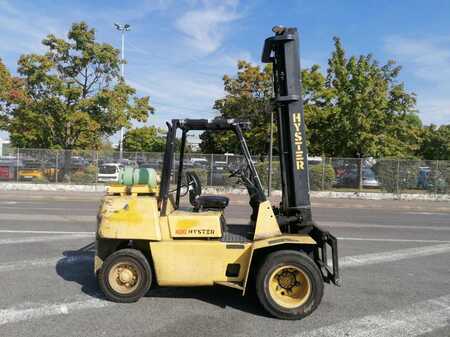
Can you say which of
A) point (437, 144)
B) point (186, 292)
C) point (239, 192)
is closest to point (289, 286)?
point (186, 292)

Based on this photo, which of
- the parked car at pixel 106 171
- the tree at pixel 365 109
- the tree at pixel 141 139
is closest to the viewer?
the parked car at pixel 106 171

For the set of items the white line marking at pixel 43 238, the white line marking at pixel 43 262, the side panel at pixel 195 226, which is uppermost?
the side panel at pixel 195 226

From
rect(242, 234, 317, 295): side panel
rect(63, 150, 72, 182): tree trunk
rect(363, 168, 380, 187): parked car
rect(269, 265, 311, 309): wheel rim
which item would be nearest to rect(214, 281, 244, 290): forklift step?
rect(242, 234, 317, 295): side panel

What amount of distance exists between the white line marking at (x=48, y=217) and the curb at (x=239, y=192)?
10983 mm

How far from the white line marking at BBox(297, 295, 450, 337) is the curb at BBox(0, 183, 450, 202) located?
62.6 ft

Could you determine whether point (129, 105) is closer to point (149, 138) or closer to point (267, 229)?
point (267, 229)

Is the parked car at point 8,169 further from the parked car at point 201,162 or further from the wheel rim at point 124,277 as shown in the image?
the wheel rim at point 124,277

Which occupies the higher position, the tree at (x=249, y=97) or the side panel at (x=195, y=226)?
the tree at (x=249, y=97)

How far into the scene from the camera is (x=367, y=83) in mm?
31734

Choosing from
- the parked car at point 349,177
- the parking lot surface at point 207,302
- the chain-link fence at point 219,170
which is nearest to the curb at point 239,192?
the chain-link fence at point 219,170

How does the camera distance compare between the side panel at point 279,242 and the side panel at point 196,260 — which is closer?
the side panel at point 279,242

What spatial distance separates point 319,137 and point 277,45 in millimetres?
27360

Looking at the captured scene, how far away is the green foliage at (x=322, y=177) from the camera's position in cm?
2486

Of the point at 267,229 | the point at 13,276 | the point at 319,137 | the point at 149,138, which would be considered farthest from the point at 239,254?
the point at 149,138
